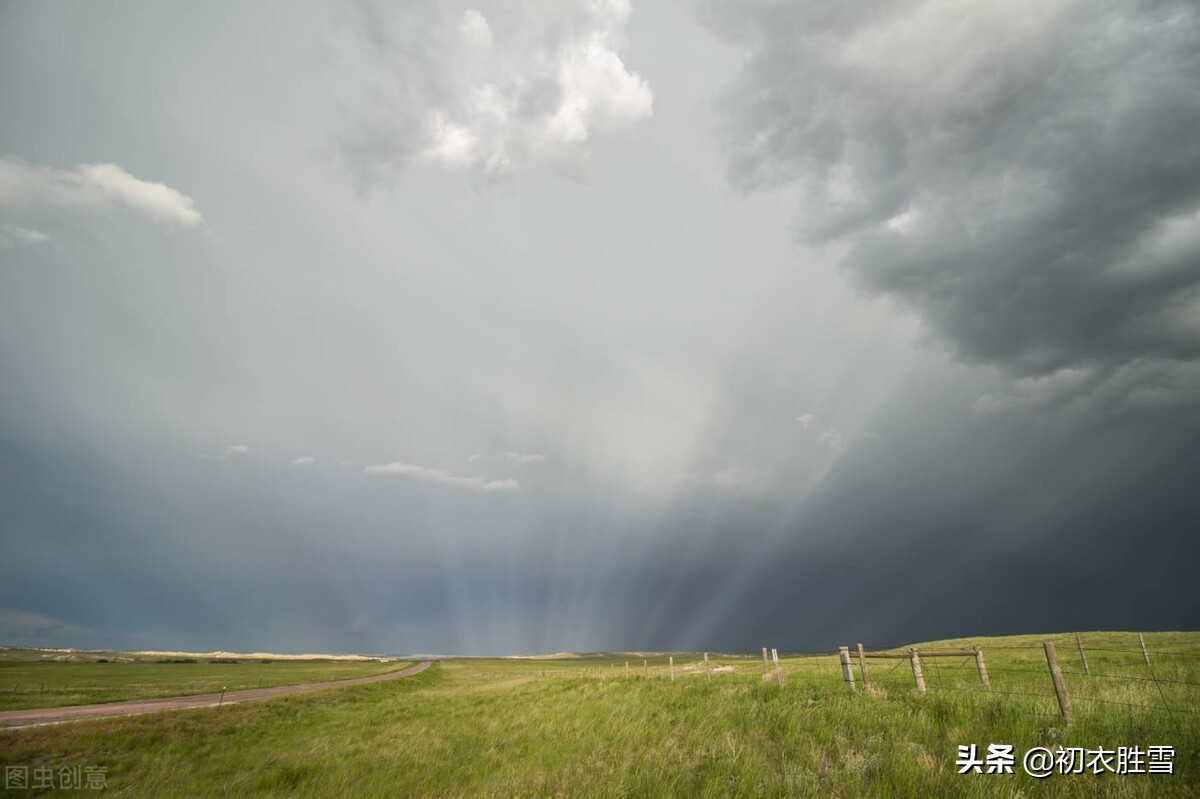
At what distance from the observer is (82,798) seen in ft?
33.7

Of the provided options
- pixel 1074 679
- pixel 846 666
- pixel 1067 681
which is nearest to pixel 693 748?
pixel 846 666

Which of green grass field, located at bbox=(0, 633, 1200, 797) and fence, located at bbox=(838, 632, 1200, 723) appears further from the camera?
fence, located at bbox=(838, 632, 1200, 723)

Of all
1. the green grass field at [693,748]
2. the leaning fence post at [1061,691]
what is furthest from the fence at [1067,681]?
the green grass field at [693,748]

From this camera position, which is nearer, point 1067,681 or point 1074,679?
point 1074,679

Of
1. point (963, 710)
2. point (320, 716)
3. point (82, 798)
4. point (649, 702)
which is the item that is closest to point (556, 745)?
point (649, 702)

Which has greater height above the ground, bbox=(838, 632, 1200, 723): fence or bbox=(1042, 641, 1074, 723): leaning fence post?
bbox=(1042, 641, 1074, 723): leaning fence post

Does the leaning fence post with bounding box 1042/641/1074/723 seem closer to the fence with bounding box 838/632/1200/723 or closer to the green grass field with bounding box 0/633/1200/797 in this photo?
the fence with bounding box 838/632/1200/723

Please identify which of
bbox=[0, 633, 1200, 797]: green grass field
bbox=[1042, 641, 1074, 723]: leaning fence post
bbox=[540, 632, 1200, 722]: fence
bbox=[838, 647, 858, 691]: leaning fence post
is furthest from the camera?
bbox=[838, 647, 858, 691]: leaning fence post

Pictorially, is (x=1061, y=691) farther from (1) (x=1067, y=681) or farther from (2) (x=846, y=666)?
(1) (x=1067, y=681)

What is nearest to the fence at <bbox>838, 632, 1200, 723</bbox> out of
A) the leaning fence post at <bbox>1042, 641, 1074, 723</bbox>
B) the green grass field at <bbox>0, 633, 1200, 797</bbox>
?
the leaning fence post at <bbox>1042, 641, 1074, 723</bbox>

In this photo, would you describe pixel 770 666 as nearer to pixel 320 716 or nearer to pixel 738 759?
pixel 320 716

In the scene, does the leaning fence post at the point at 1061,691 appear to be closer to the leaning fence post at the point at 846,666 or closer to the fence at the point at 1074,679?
the fence at the point at 1074,679

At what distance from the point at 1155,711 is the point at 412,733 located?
17.4 meters

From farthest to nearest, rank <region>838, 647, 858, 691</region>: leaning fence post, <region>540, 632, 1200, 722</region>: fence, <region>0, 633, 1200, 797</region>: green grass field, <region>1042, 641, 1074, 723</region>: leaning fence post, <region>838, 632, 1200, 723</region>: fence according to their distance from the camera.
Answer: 1. <region>838, 647, 858, 691</region>: leaning fence post
2. <region>540, 632, 1200, 722</region>: fence
3. <region>838, 632, 1200, 723</region>: fence
4. <region>1042, 641, 1074, 723</region>: leaning fence post
5. <region>0, 633, 1200, 797</region>: green grass field
